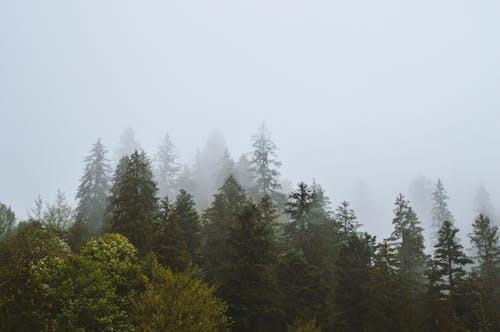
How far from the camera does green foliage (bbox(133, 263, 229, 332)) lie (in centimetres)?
1870

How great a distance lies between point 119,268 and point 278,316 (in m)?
11.0

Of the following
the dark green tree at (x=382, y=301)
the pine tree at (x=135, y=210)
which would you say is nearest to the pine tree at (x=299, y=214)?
the dark green tree at (x=382, y=301)

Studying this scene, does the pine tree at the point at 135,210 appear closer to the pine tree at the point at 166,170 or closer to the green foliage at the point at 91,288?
the green foliage at the point at 91,288

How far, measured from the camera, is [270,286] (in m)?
26.7

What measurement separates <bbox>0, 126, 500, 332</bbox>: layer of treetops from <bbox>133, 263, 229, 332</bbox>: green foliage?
7cm

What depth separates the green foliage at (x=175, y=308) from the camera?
18.7m

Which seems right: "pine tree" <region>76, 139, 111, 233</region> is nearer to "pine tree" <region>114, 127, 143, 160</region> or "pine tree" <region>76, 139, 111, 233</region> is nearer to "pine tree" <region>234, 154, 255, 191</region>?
"pine tree" <region>234, 154, 255, 191</region>

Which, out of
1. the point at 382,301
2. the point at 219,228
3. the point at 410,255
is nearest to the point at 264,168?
the point at 219,228

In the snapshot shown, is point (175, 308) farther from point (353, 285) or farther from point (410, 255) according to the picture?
point (410, 255)

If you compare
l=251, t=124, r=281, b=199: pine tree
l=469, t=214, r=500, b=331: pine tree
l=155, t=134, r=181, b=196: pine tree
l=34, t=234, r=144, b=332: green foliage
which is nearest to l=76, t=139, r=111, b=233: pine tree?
l=251, t=124, r=281, b=199: pine tree

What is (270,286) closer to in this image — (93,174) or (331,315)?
(331,315)

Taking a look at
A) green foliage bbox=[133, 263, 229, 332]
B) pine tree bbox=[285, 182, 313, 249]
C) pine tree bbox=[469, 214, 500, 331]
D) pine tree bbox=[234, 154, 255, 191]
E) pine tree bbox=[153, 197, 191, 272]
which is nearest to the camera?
green foliage bbox=[133, 263, 229, 332]

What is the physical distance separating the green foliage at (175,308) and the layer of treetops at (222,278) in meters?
0.07

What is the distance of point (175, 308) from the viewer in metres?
19.2
